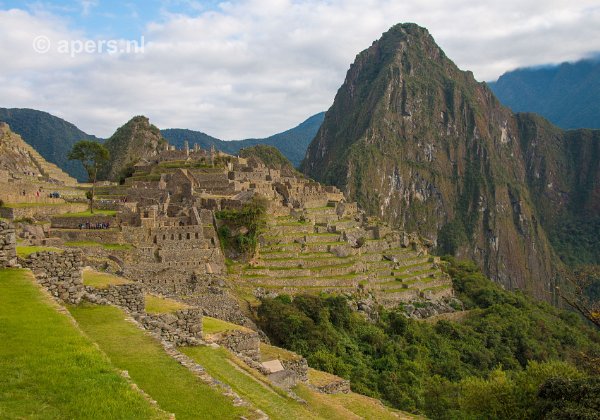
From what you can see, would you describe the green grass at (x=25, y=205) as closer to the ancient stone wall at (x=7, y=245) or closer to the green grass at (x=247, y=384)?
the ancient stone wall at (x=7, y=245)

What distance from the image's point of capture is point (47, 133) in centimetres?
10531

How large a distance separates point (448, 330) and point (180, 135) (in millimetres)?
130355

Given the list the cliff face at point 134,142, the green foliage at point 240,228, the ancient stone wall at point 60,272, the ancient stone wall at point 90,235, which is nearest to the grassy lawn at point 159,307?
the ancient stone wall at point 60,272

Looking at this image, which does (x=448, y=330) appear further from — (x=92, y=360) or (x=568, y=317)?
(x=92, y=360)

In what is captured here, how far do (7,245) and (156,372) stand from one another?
3.78 metres

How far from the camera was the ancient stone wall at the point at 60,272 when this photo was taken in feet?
31.4

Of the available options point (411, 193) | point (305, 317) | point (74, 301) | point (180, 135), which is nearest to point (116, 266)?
point (305, 317)

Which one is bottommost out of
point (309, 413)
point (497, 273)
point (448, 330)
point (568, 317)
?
point (497, 273)

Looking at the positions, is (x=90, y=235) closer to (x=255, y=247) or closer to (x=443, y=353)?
(x=255, y=247)

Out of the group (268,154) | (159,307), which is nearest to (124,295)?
(159,307)

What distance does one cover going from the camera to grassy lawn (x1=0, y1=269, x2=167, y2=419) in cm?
581

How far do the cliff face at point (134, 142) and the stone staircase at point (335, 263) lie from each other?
5222 centimetres

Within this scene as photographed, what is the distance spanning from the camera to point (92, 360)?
6883mm

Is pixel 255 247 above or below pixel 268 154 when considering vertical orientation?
below
